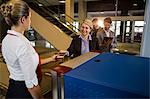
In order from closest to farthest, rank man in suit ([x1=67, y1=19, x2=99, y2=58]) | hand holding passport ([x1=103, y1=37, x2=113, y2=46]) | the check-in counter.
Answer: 1. the check-in counter
2. man in suit ([x1=67, y1=19, x2=99, y2=58])
3. hand holding passport ([x1=103, y1=37, x2=113, y2=46])

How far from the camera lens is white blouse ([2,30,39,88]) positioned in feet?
3.28

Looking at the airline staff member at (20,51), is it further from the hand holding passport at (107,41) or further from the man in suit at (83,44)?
the hand holding passport at (107,41)

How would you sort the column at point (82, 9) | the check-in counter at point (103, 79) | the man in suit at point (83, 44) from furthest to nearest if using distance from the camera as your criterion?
the column at point (82, 9) → the man in suit at point (83, 44) → the check-in counter at point (103, 79)

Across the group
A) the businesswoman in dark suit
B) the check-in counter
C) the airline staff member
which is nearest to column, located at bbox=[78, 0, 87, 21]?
the businesswoman in dark suit

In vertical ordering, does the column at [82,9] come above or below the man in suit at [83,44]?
above

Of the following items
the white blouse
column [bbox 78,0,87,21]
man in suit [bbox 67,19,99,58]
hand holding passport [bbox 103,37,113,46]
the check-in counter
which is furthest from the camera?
column [bbox 78,0,87,21]

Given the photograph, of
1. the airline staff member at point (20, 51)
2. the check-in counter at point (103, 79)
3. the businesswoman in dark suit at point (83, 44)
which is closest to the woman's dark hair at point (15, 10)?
the airline staff member at point (20, 51)

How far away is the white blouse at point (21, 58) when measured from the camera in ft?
3.28

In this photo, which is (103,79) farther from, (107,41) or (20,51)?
(107,41)

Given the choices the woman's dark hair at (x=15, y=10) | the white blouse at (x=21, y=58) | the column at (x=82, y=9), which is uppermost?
the column at (x=82, y=9)

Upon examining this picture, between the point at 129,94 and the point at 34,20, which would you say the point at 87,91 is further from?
the point at 34,20

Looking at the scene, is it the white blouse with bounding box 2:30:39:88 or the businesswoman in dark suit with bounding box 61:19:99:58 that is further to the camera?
the businesswoman in dark suit with bounding box 61:19:99:58

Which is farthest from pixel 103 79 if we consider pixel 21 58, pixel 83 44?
pixel 83 44

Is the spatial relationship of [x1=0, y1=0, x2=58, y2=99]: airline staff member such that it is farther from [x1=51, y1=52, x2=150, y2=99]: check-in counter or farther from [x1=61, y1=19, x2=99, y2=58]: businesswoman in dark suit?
[x1=61, y1=19, x2=99, y2=58]: businesswoman in dark suit
